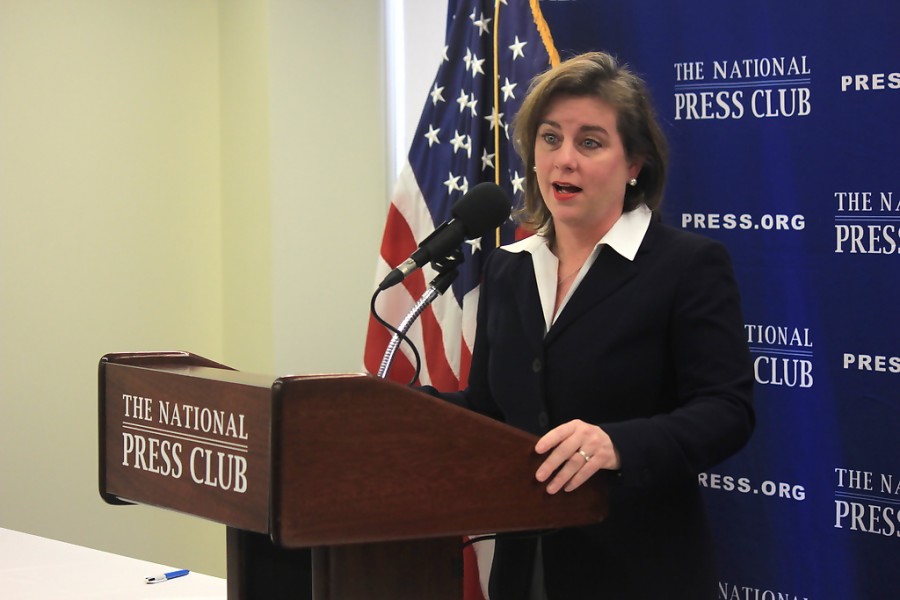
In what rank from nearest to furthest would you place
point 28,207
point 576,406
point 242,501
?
point 242,501 < point 576,406 < point 28,207

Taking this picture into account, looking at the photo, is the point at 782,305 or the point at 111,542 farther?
the point at 111,542

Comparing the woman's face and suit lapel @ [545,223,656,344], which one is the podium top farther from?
the woman's face

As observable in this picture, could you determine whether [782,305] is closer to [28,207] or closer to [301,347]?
[301,347]

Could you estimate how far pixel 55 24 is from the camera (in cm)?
317

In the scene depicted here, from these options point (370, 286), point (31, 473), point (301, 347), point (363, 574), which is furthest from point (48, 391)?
point (363, 574)

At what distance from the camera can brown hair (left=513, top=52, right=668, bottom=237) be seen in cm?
157

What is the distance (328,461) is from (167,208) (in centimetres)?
263

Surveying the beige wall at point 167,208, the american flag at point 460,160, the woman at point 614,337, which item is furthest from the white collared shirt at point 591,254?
the beige wall at point 167,208

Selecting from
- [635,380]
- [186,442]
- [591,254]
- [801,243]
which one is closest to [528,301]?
[591,254]

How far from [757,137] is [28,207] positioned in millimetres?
2123

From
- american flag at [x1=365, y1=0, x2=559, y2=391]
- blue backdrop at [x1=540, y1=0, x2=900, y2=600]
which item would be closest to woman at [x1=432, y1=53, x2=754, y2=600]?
blue backdrop at [x1=540, y1=0, x2=900, y2=600]

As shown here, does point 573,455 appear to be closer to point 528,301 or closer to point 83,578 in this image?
point 528,301

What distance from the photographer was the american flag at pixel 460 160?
2576mm

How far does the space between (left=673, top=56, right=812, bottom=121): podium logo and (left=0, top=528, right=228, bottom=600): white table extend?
4.66 ft
